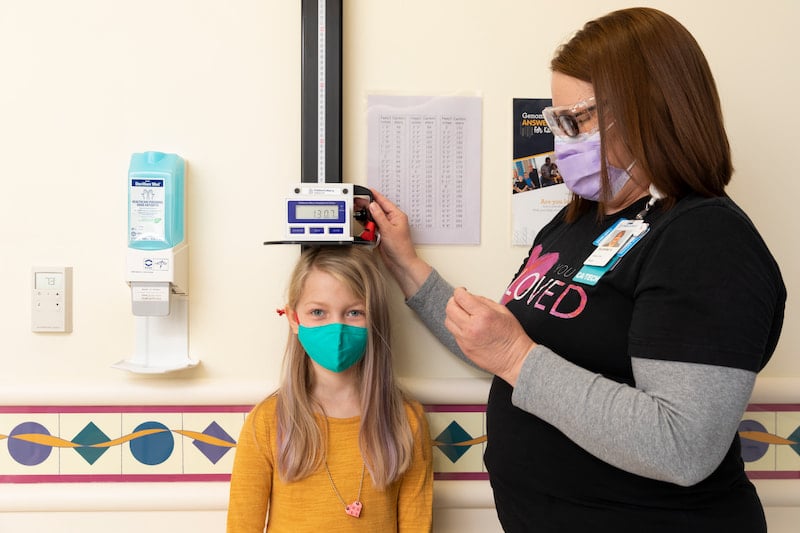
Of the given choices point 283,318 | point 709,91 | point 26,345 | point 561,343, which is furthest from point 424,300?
point 26,345

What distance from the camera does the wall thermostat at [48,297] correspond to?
1.50 metres

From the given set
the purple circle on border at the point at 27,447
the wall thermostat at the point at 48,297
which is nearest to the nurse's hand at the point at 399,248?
the wall thermostat at the point at 48,297

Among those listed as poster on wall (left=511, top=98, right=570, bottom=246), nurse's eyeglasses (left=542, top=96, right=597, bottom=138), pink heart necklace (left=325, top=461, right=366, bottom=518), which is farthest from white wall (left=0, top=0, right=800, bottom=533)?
nurse's eyeglasses (left=542, top=96, right=597, bottom=138)

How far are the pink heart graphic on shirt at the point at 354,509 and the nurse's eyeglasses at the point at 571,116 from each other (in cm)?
86

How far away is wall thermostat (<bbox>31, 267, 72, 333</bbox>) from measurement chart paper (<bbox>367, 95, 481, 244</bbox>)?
775mm

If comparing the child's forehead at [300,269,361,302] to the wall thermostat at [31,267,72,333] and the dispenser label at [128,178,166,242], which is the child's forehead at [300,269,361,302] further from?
the wall thermostat at [31,267,72,333]

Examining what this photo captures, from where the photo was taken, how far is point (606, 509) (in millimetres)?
1001

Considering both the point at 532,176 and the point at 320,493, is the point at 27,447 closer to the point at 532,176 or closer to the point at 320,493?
the point at 320,493

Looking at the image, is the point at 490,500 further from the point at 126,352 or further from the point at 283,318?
the point at 126,352

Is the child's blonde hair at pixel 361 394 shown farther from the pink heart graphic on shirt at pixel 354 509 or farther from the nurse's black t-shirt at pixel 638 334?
the nurse's black t-shirt at pixel 638 334

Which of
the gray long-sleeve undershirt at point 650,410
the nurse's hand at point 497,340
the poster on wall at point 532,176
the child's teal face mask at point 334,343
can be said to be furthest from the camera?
the poster on wall at point 532,176

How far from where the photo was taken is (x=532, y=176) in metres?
1.56

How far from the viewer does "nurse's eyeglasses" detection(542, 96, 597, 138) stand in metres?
1.05

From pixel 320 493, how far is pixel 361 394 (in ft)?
0.74
